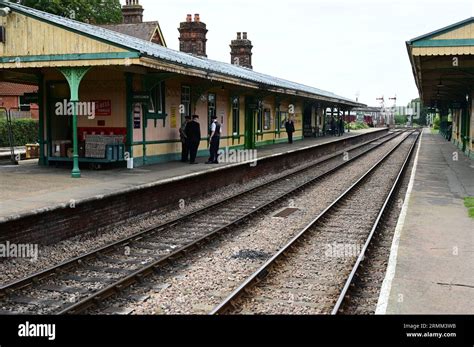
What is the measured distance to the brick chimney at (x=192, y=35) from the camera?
110 ft

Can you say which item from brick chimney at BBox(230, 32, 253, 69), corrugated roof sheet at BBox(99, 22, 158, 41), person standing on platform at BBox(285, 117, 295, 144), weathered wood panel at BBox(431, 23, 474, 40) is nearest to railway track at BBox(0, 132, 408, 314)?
weathered wood panel at BBox(431, 23, 474, 40)

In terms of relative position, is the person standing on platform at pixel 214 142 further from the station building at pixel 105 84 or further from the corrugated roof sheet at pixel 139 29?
the corrugated roof sheet at pixel 139 29

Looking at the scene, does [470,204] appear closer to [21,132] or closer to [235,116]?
[235,116]

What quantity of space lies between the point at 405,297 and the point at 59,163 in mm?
12525

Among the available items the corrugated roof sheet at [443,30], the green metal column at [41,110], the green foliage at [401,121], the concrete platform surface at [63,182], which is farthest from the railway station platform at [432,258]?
the green foliage at [401,121]

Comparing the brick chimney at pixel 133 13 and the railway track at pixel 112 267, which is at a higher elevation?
the brick chimney at pixel 133 13

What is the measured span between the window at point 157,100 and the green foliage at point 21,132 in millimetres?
17022

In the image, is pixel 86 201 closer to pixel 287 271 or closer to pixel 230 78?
pixel 287 271

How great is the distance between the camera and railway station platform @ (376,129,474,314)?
18.3 feet

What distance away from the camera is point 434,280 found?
6449mm

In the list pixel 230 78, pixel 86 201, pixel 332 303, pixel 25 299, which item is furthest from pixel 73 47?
pixel 332 303

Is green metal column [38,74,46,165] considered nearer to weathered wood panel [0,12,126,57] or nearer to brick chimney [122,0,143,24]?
weathered wood panel [0,12,126,57]

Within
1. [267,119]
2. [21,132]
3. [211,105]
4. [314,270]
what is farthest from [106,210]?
[21,132]

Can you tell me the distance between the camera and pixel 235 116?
80.8 ft
